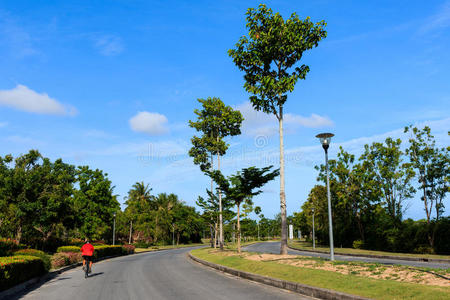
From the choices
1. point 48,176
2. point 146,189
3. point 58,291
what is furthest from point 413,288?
point 146,189

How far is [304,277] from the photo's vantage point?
1146 cm

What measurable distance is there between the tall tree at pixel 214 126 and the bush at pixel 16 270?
22570 millimetres

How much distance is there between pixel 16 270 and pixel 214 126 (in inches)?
1034

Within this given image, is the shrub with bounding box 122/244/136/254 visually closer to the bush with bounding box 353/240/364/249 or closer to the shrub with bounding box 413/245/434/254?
the bush with bounding box 353/240/364/249

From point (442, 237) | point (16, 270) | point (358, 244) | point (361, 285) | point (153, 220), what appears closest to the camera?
point (361, 285)

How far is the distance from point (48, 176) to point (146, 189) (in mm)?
51147

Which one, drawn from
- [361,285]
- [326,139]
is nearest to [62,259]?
[326,139]

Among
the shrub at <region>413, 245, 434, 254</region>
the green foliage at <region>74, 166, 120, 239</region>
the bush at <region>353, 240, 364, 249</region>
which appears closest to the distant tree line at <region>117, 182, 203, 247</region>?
the green foliage at <region>74, 166, 120, 239</region>

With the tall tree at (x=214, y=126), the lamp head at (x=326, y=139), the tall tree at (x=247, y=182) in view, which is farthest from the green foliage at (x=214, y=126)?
the lamp head at (x=326, y=139)

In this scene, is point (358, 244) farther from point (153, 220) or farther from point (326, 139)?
point (153, 220)

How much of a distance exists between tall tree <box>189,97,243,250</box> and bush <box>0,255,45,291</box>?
22.6 meters

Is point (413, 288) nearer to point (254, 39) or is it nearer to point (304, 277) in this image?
point (304, 277)

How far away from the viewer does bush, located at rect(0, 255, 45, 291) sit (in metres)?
11.3

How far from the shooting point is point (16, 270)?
12367 millimetres
